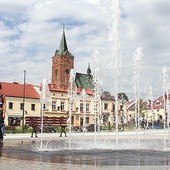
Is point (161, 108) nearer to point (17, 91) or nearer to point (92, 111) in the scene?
point (92, 111)

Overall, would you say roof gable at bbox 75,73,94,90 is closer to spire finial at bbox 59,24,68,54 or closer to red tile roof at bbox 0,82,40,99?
spire finial at bbox 59,24,68,54

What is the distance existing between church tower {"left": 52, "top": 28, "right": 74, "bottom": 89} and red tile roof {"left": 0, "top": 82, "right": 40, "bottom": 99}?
2813 centimetres

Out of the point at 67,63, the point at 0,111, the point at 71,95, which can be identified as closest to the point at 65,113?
the point at 71,95

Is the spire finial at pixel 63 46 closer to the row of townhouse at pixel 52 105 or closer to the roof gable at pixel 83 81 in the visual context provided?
the roof gable at pixel 83 81

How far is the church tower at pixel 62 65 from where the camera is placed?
10094 cm

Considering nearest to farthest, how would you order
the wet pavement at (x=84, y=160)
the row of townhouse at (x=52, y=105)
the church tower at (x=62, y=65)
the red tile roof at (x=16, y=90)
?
the wet pavement at (x=84, y=160), the row of townhouse at (x=52, y=105), the red tile roof at (x=16, y=90), the church tower at (x=62, y=65)

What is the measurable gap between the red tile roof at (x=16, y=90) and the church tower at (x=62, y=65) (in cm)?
2813

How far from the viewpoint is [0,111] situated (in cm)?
1677

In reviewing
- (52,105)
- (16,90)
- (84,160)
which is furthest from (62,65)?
(84,160)

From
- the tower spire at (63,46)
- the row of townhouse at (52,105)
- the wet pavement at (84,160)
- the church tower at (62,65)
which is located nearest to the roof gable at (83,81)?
the church tower at (62,65)

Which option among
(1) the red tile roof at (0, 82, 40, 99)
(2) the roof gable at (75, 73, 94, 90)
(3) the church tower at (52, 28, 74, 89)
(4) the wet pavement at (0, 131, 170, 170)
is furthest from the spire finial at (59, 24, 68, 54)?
(4) the wet pavement at (0, 131, 170, 170)

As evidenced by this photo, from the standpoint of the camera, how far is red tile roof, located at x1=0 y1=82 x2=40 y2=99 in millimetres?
66688

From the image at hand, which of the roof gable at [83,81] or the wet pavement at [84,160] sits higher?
the roof gable at [83,81]

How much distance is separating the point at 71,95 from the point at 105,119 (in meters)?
10.2
